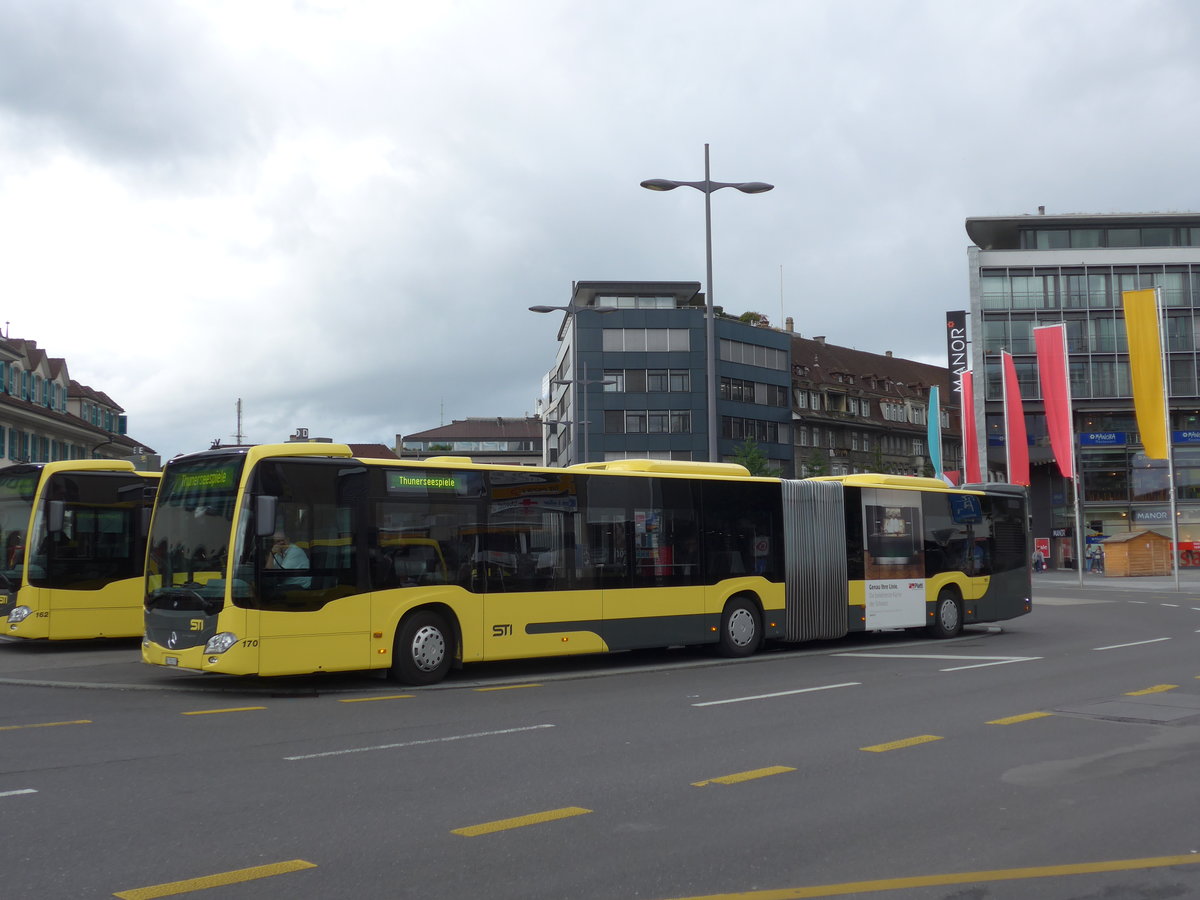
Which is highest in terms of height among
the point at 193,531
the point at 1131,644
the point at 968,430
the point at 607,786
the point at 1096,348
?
the point at 1096,348

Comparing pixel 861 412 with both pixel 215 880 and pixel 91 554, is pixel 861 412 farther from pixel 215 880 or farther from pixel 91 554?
pixel 215 880

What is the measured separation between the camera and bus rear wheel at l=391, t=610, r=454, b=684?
14828mm

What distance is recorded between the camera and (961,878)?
19.7ft

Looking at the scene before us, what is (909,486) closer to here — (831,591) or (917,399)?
(831,591)

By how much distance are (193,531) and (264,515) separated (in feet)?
4.05

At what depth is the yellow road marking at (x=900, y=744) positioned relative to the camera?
9.94 meters

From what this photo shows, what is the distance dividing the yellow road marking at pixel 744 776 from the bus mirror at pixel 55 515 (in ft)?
44.6

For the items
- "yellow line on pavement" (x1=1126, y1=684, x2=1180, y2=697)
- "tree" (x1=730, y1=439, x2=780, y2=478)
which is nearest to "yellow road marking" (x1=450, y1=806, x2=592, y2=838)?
"yellow line on pavement" (x1=1126, y1=684, x2=1180, y2=697)

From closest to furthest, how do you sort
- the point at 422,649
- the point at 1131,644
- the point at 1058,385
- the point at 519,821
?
the point at 519,821, the point at 422,649, the point at 1131,644, the point at 1058,385

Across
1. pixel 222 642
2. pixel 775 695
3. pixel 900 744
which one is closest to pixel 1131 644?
pixel 775 695

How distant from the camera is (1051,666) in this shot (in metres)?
16.9

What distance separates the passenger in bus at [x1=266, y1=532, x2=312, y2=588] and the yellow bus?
0.02 metres

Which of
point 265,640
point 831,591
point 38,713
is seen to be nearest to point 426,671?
point 265,640

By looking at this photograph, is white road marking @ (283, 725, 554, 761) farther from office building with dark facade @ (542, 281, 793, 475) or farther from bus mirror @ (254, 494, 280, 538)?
office building with dark facade @ (542, 281, 793, 475)
